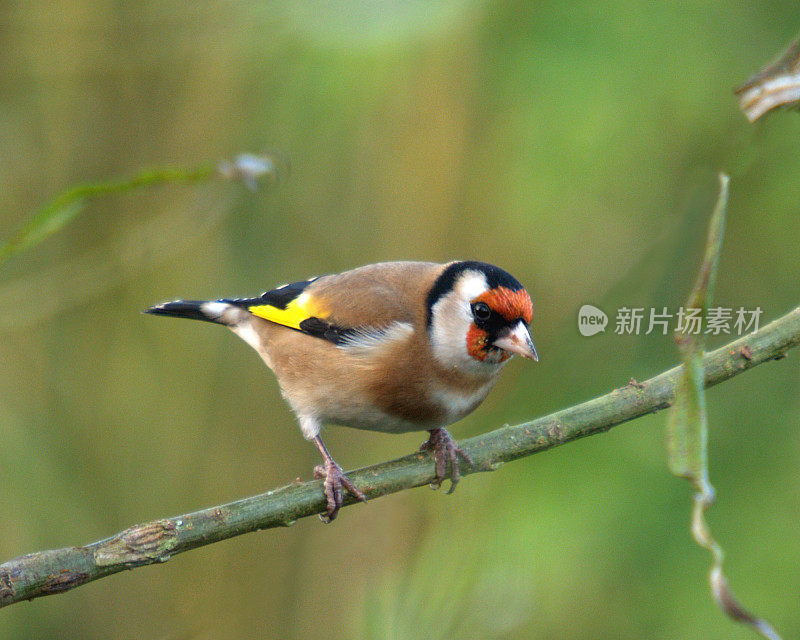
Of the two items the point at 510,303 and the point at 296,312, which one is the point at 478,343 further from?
the point at 296,312

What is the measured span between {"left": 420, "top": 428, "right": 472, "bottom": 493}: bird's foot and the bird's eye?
0.50 meters

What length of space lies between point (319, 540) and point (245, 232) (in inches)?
92.0

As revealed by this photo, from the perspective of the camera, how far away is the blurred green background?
10.3 feet

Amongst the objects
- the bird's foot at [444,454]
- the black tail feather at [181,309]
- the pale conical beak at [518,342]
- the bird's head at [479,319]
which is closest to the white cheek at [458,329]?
the bird's head at [479,319]

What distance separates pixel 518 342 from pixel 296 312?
120 cm

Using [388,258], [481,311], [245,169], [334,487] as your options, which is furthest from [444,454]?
[388,258]

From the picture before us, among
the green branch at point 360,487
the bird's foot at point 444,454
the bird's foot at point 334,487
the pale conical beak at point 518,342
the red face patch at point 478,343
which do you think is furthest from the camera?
the red face patch at point 478,343

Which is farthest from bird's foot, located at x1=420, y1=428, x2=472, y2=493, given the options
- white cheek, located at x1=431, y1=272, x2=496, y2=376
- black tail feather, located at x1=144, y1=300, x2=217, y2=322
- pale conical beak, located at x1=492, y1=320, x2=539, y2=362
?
black tail feather, located at x1=144, y1=300, x2=217, y2=322

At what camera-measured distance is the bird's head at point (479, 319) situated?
10.0 feet

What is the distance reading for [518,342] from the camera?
300 cm

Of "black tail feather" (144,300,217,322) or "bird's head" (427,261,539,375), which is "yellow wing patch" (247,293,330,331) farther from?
"bird's head" (427,261,539,375)

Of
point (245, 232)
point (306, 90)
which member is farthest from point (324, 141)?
point (245, 232)

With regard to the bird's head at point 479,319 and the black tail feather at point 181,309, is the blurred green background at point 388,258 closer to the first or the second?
the bird's head at point 479,319

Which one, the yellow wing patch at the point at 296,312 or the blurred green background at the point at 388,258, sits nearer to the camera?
the blurred green background at the point at 388,258
